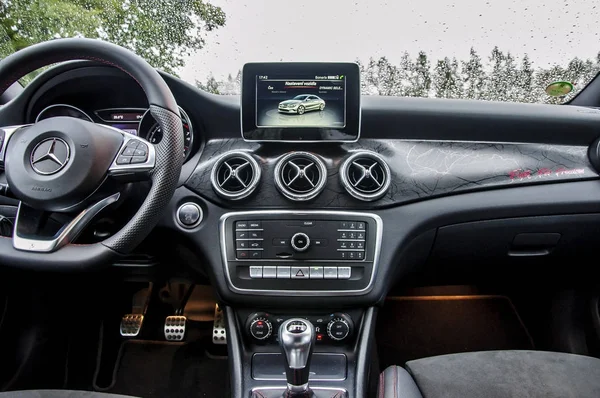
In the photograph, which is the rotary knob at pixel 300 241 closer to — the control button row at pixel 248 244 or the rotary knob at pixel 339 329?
the control button row at pixel 248 244

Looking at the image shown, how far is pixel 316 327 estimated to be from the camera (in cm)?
167

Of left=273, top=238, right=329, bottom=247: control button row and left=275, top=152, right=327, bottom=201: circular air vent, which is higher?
left=275, top=152, right=327, bottom=201: circular air vent

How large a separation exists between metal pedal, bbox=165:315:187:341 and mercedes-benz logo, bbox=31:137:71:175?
3.81 feet

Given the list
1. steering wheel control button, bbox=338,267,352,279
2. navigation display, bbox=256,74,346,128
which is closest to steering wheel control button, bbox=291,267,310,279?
steering wheel control button, bbox=338,267,352,279

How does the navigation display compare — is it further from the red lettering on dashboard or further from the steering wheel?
the red lettering on dashboard

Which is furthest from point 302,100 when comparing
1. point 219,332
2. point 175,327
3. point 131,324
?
point 131,324

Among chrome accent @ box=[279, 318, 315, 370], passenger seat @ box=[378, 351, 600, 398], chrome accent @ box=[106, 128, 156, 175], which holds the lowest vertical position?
passenger seat @ box=[378, 351, 600, 398]

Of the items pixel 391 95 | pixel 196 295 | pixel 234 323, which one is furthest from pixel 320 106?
pixel 196 295

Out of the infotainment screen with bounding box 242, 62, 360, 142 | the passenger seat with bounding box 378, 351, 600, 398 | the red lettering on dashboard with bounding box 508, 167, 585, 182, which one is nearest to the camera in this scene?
the passenger seat with bounding box 378, 351, 600, 398

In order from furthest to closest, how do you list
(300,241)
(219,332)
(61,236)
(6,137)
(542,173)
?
1. (219,332)
2. (542,173)
3. (300,241)
4. (6,137)
5. (61,236)

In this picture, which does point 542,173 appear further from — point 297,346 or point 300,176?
point 297,346

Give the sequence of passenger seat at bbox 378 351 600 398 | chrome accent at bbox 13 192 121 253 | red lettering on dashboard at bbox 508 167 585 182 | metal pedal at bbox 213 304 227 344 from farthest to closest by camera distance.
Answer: metal pedal at bbox 213 304 227 344 < red lettering on dashboard at bbox 508 167 585 182 < passenger seat at bbox 378 351 600 398 < chrome accent at bbox 13 192 121 253

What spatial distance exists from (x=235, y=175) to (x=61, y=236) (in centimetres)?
58

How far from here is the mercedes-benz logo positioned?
125 centimetres
